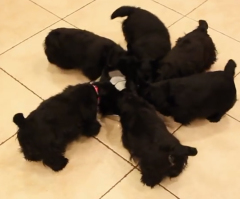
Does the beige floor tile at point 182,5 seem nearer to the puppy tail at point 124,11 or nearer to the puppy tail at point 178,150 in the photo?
the puppy tail at point 124,11

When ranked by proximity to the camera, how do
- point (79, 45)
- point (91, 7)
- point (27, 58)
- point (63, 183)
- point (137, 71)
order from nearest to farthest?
point (63, 183)
point (137, 71)
point (79, 45)
point (27, 58)
point (91, 7)

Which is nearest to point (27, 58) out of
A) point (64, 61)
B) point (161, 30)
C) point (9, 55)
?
point (9, 55)

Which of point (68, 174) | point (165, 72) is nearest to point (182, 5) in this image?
point (165, 72)

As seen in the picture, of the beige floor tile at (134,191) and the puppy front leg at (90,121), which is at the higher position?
the puppy front leg at (90,121)

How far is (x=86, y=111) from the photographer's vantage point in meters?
1.43

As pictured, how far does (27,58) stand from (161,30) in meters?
0.62

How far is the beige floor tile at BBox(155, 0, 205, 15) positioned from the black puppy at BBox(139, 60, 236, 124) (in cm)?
66

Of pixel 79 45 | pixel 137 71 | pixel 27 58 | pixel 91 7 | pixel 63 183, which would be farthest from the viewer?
pixel 91 7

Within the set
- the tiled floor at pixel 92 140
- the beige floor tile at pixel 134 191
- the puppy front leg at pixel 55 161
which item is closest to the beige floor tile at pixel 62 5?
the tiled floor at pixel 92 140

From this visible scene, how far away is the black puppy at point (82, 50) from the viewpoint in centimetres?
162

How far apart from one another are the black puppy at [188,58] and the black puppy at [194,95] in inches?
3.3

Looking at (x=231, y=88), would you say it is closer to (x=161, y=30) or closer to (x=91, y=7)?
(x=161, y=30)

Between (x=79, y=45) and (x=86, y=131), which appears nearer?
(x=86, y=131)

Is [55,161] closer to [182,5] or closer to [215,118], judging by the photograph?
[215,118]
